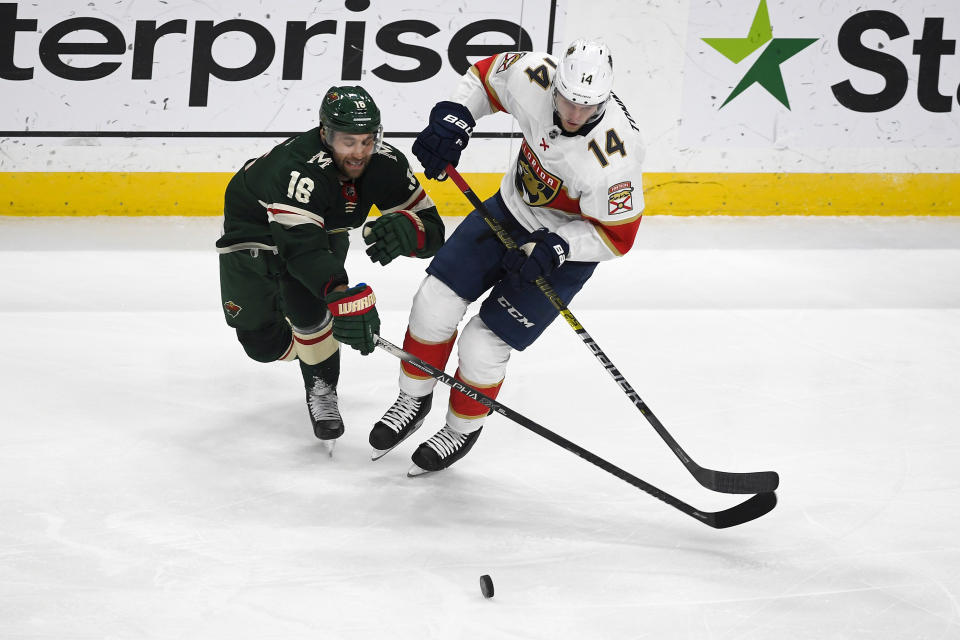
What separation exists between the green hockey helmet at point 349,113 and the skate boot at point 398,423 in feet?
2.53

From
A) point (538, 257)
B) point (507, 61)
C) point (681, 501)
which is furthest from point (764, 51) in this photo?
point (681, 501)

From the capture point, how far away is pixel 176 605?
219cm

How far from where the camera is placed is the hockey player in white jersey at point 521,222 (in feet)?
8.39

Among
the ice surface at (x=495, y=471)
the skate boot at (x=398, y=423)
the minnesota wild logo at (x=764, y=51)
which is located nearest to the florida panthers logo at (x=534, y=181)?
the skate boot at (x=398, y=423)

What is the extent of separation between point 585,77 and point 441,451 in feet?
3.53

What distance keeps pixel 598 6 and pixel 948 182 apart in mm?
2020

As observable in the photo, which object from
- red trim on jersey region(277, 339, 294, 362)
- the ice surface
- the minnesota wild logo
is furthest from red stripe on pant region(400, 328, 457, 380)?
the minnesota wild logo

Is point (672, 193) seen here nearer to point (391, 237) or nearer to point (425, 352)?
point (425, 352)

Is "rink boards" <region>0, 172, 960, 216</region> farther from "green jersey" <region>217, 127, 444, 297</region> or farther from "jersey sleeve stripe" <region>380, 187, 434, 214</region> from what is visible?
"jersey sleeve stripe" <region>380, 187, 434, 214</region>

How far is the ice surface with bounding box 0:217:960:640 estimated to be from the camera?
2.26 m

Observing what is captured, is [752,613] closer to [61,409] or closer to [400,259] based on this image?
[61,409]

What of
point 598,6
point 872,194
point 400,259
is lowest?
point 400,259

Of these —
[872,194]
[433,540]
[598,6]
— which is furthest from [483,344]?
[872,194]

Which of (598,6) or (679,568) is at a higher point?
(598,6)
